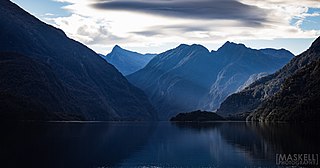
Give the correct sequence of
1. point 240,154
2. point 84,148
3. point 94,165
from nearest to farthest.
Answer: point 94,165
point 240,154
point 84,148

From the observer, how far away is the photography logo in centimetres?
11194

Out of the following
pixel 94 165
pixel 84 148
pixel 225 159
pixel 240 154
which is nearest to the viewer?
pixel 94 165

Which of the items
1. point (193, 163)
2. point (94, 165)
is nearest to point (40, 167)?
point (94, 165)

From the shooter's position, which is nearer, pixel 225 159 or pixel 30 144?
pixel 225 159

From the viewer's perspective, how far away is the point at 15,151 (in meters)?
138

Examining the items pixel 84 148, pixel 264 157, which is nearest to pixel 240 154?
pixel 264 157

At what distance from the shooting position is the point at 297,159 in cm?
12219

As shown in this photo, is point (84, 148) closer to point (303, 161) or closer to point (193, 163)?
point (193, 163)

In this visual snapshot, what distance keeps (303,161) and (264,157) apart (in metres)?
19.8

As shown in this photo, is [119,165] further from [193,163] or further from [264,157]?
[264,157]

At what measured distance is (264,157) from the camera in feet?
441

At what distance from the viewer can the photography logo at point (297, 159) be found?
11194 cm

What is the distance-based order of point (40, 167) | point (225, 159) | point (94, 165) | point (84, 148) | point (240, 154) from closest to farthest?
1. point (40, 167)
2. point (94, 165)
3. point (225, 159)
4. point (240, 154)
5. point (84, 148)

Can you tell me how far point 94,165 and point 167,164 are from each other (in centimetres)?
1999
